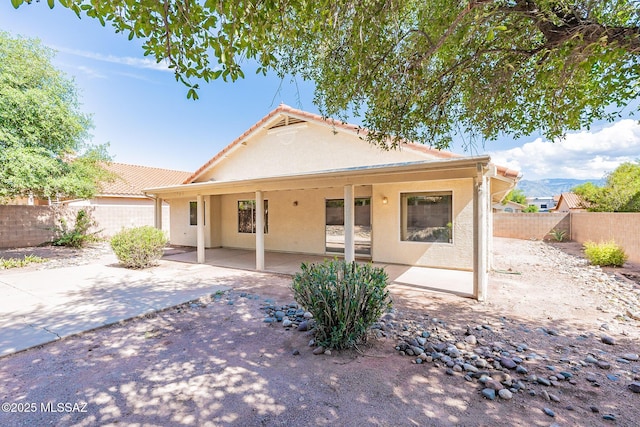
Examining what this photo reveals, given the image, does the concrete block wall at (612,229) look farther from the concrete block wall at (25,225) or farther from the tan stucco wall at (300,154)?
the concrete block wall at (25,225)

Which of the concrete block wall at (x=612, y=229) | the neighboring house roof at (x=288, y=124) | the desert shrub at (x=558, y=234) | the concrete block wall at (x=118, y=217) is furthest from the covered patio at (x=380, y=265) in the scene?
the desert shrub at (x=558, y=234)

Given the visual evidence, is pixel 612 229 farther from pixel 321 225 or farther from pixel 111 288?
pixel 111 288

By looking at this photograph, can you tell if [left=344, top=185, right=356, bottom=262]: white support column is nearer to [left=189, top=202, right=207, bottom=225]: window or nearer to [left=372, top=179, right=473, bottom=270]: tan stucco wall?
[left=372, top=179, right=473, bottom=270]: tan stucco wall

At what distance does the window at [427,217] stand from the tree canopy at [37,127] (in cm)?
1319

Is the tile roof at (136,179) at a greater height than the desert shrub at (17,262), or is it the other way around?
the tile roof at (136,179)

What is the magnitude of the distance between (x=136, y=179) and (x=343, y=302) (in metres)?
23.9

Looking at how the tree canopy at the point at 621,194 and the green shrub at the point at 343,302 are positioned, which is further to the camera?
the tree canopy at the point at 621,194

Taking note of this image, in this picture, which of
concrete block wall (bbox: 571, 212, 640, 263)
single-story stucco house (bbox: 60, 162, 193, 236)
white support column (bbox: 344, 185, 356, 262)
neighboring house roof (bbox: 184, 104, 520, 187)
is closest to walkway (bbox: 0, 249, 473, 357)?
white support column (bbox: 344, 185, 356, 262)

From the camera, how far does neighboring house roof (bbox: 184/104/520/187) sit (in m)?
9.44

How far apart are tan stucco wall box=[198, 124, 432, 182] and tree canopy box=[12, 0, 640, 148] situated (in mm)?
3449

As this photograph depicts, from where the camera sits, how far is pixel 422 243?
1000cm

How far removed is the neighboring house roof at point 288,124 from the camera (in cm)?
944

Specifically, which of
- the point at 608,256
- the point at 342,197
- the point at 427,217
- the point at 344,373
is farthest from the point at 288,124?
the point at 608,256

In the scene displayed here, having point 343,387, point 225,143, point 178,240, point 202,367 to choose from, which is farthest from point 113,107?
point 343,387
